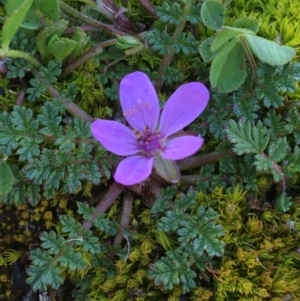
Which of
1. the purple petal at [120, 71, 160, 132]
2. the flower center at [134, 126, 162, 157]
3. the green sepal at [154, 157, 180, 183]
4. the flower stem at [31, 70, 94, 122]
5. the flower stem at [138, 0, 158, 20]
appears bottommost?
the flower stem at [31, 70, 94, 122]

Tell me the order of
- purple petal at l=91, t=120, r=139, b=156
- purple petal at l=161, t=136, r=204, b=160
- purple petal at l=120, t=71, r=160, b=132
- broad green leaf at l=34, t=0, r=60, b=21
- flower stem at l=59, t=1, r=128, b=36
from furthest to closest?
flower stem at l=59, t=1, r=128, b=36
broad green leaf at l=34, t=0, r=60, b=21
purple petal at l=120, t=71, r=160, b=132
purple petal at l=91, t=120, r=139, b=156
purple petal at l=161, t=136, r=204, b=160

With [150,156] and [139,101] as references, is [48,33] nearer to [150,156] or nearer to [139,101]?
[139,101]

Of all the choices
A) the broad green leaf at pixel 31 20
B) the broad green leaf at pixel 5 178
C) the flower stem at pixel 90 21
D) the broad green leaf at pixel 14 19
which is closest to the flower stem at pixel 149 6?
the flower stem at pixel 90 21

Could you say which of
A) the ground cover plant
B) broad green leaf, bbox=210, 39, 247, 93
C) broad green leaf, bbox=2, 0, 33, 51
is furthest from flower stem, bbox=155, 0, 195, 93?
broad green leaf, bbox=2, 0, 33, 51

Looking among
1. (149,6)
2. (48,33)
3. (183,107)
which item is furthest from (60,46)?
(183,107)

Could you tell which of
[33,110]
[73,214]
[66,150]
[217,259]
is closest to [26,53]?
[33,110]

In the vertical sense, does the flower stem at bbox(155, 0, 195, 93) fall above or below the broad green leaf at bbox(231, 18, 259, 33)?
below

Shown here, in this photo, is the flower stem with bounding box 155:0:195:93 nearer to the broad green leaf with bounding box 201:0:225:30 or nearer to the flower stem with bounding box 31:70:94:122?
the broad green leaf with bounding box 201:0:225:30
